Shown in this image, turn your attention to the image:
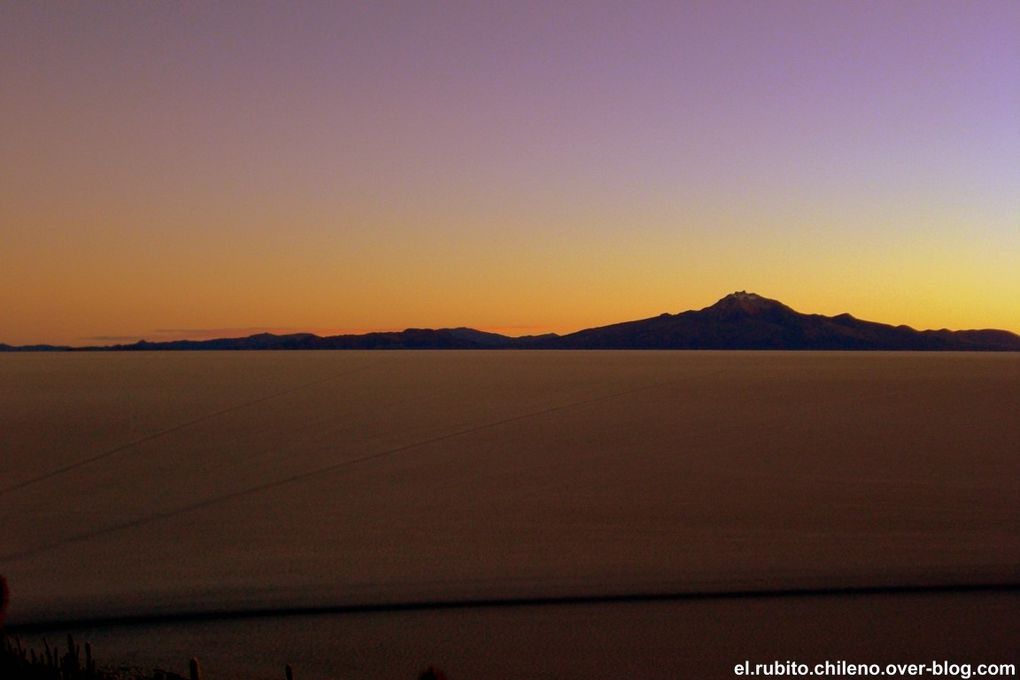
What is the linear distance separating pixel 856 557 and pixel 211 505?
488cm

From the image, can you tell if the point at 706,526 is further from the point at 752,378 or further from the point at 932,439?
the point at 752,378

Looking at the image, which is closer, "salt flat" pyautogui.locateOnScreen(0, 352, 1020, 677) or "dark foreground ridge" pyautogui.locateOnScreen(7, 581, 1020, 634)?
"dark foreground ridge" pyautogui.locateOnScreen(7, 581, 1020, 634)

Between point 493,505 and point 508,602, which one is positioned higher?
point 493,505

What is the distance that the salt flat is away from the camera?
5.19m

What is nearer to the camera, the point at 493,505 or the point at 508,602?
the point at 508,602

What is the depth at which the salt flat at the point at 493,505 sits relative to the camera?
5.19m

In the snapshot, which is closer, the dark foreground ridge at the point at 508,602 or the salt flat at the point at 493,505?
the dark foreground ridge at the point at 508,602

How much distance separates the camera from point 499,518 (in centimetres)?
682

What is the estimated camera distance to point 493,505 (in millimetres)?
7301

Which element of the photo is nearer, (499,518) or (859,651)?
(859,651)

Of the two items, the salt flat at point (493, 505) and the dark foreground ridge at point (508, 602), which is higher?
the salt flat at point (493, 505)

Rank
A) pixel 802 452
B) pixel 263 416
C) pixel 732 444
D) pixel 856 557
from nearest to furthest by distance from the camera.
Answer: pixel 856 557, pixel 802 452, pixel 732 444, pixel 263 416

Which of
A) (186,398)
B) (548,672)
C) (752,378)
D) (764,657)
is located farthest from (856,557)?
(752,378)

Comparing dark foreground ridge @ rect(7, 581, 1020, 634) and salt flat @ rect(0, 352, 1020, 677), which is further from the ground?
salt flat @ rect(0, 352, 1020, 677)
